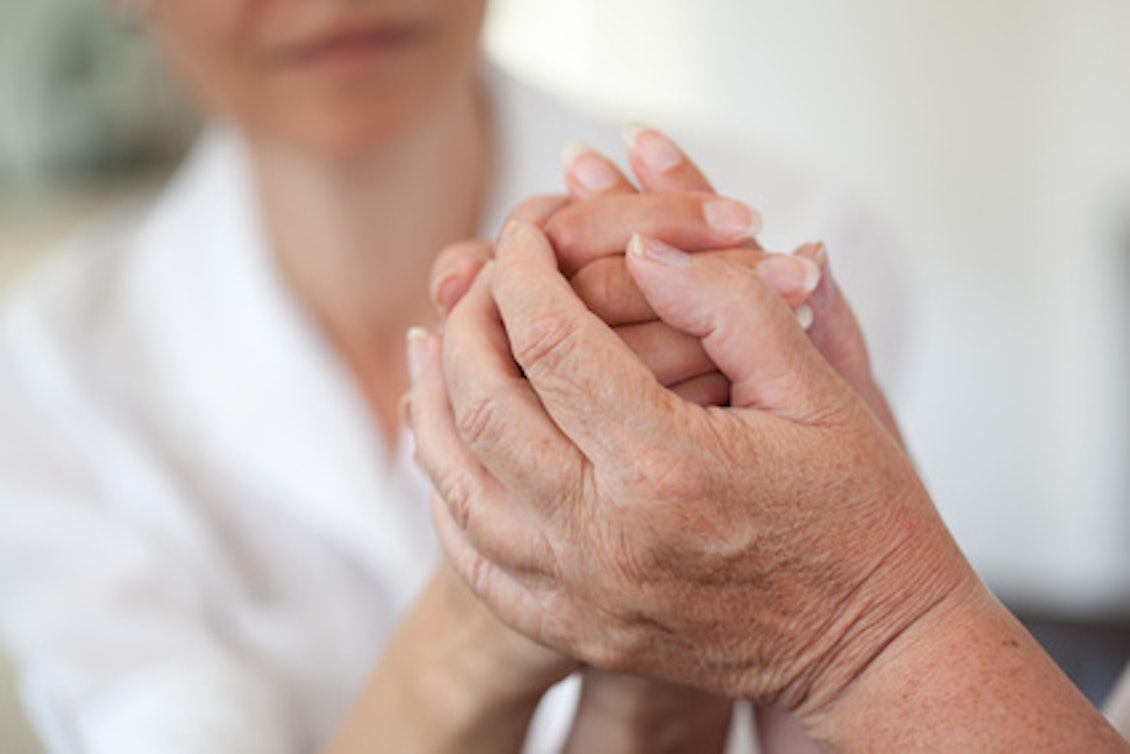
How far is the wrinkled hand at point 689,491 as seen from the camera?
502 millimetres

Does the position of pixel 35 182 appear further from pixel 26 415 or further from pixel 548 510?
pixel 548 510

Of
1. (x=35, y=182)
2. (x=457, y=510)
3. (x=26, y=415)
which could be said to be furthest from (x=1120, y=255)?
(x=457, y=510)

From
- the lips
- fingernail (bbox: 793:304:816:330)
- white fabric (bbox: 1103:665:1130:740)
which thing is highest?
the lips

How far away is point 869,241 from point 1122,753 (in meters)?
0.61

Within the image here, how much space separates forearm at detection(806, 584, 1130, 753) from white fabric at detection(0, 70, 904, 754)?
0.41m

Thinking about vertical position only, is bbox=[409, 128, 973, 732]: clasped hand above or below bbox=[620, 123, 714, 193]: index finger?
below

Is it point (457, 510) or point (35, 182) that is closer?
point (457, 510)

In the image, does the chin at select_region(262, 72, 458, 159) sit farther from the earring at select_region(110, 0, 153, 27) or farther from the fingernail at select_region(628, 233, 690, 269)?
the fingernail at select_region(628, 233, 690, 269)

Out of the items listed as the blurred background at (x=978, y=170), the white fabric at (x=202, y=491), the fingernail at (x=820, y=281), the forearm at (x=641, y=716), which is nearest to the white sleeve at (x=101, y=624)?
the white fabric at (x=202, y=491)

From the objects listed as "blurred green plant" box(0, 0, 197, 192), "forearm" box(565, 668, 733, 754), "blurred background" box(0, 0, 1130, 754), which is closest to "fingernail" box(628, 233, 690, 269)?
"forearm" box(565, 668, 733, 754)

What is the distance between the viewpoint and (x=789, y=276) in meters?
0.59

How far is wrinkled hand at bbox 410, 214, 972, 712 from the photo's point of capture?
502mm

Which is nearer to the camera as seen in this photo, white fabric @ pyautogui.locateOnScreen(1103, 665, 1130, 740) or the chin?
white fabric @ pyautogui.locateOnScreen(1103, 665, 1130, 740)

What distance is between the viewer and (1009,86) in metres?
2.53
